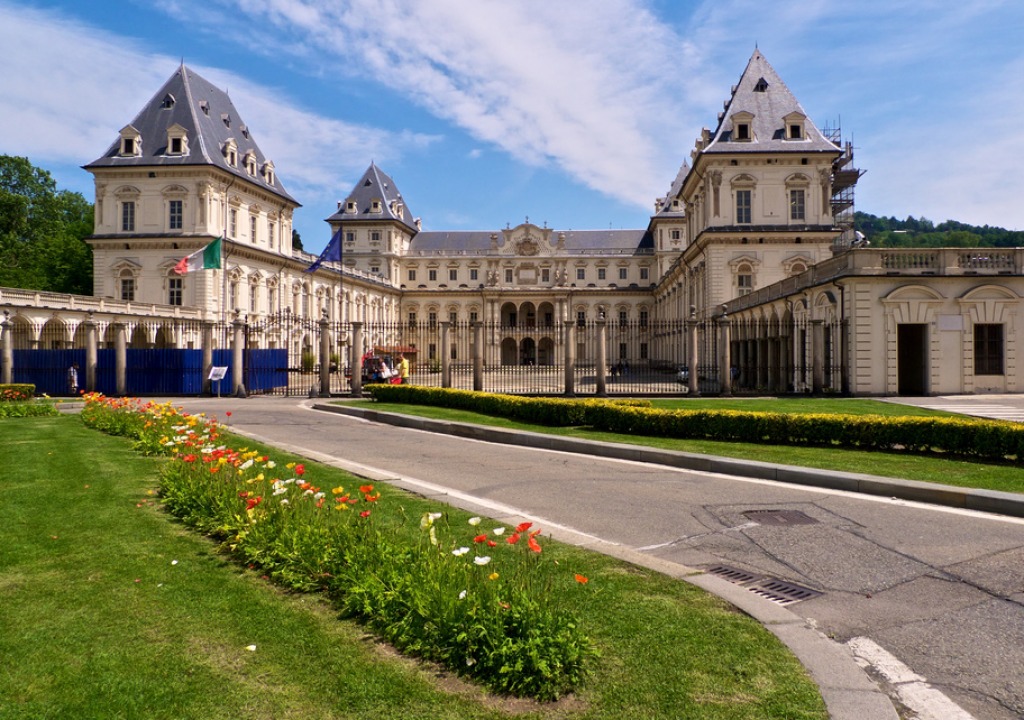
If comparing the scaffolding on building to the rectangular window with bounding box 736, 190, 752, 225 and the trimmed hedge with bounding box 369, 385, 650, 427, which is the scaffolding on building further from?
the trimmed hedge with bounding box 369, 385, 650, 427

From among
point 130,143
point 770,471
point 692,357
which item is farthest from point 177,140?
point 770,471

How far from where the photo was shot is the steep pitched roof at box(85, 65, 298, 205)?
45.8 meters

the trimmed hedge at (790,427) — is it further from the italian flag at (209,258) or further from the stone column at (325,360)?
the italian flag at (209,258)

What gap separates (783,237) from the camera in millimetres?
42344

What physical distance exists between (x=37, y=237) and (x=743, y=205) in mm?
61629

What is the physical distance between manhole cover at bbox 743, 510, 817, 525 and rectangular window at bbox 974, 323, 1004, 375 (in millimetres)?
20792

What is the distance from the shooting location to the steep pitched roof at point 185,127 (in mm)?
45781

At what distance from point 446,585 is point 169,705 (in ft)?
5.04

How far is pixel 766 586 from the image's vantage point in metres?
5.38

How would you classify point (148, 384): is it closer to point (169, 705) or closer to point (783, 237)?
point (169, 705)

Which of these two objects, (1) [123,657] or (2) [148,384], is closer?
(1) [123,657]

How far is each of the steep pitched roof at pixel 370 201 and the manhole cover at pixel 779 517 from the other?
78.2 meters

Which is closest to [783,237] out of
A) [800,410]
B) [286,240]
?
[800,410]

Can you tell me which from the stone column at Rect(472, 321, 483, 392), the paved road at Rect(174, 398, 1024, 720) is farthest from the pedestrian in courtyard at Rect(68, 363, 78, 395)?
the paved road at Rect(174, 398, 1024, 720)
